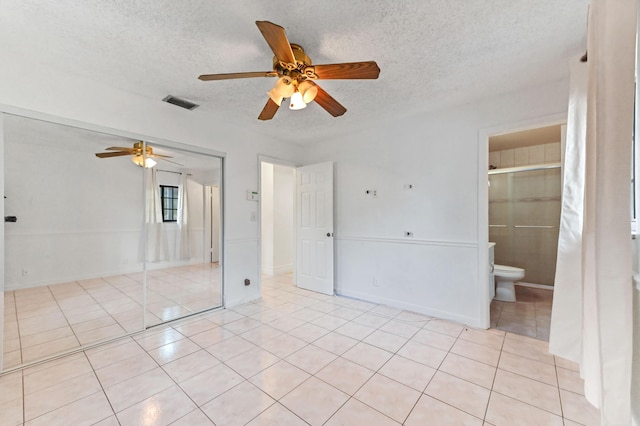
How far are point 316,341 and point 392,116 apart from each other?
2788 mm

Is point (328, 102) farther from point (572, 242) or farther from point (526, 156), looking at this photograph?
point (526, 156)

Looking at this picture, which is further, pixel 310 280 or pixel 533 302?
pixel 310 280

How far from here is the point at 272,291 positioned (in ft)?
13.7

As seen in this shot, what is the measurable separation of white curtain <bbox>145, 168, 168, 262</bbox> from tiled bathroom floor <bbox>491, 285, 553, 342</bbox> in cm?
391

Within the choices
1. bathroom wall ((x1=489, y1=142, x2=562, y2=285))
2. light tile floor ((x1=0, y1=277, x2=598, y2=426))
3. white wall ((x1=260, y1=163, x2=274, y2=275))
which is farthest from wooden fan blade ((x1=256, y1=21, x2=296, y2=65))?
bathroom wall ((x1=489, y1=142, x2=562, y2=285))

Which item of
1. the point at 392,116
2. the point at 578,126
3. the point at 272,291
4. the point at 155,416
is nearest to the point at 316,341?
the point at 155,416

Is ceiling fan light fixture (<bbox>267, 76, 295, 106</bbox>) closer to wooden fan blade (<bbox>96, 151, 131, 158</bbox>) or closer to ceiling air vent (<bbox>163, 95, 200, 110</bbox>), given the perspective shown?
ceiling air vent (<bbox>163, 95, 200, 110</bbox>)

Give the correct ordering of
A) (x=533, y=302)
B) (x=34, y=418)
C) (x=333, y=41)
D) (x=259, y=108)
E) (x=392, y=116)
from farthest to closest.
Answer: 1. (x=533, y=302)
2. (x=392, y=116)
3. (x=259, y=108)
4. (x=333, y=41)
5. (x=34, y=418)

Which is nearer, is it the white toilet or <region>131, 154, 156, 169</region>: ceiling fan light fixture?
<region>131, 154, 156, 169</region>: ceiling fan light fixture

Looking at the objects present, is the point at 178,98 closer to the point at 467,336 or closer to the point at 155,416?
the point at 155,416

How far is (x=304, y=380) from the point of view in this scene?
75.1 inches

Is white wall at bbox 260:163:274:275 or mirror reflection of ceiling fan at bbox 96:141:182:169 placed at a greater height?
mirror reflection of ceiling fan at bbox 96:141:182:169

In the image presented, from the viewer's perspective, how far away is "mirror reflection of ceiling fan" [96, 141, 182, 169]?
260cm

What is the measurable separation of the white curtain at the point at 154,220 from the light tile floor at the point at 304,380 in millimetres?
841
